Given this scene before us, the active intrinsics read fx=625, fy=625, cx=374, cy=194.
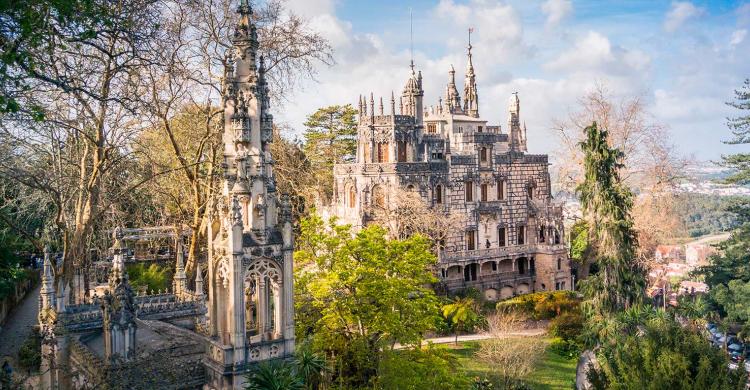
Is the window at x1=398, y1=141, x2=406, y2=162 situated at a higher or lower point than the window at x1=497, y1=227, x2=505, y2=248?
higher

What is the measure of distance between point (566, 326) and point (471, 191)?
1318cm

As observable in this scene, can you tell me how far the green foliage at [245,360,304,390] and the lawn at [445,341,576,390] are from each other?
550 inches

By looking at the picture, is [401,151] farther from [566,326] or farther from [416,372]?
[416,372]

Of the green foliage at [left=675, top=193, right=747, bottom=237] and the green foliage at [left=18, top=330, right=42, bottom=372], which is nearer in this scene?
the green foliage at [left=18, top=330, right=42, bottom=372]

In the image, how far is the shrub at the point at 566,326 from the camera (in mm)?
33438

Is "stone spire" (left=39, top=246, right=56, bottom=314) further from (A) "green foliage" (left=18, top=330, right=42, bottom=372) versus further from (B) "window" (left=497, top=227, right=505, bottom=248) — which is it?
(B) "window" (left=497, top=227, right=505, bottom=248)

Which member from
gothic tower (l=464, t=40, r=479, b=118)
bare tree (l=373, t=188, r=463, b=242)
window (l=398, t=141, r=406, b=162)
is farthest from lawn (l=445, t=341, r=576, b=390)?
gothic tower (l=464, t=40, r=479, b=118)

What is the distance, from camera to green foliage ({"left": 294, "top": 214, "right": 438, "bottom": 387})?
17828mm

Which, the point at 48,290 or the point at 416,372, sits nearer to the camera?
the point at 48,290

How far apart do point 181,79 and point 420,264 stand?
30.8ft

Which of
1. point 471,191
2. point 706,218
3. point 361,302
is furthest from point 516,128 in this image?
point 706,218

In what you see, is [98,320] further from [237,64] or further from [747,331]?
[747,331]

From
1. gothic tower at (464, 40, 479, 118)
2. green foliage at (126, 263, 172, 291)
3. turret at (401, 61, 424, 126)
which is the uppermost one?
gothic tower at (464, 40, 479, 118)

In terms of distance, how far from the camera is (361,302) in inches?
728
